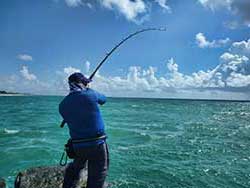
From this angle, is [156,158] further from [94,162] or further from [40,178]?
[94,162]

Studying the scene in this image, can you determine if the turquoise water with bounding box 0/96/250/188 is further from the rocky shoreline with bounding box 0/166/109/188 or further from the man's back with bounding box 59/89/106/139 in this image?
the man's back with bounding box 59/89/106/139

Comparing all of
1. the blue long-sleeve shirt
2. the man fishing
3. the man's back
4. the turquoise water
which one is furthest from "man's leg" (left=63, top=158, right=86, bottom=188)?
the turquoise water

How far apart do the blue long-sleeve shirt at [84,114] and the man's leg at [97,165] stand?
17cm

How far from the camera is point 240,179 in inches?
454

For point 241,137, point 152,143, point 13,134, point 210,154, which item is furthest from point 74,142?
point 241,137

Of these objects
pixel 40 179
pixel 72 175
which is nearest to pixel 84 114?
pixel 72 175

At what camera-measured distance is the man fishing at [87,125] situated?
487 cm

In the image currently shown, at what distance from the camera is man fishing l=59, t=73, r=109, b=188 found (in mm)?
4871

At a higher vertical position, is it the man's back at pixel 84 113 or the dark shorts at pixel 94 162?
the man's back at pixel 84 113

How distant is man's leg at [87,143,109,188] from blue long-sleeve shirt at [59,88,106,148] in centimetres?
17

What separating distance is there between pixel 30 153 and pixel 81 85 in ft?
37.6

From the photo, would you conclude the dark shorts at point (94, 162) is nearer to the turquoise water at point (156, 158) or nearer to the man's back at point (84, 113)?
the man's back at point (84, 113)

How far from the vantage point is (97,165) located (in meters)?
5.12

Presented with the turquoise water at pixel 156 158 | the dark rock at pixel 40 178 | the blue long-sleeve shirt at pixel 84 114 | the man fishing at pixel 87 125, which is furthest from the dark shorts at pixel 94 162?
the turquoise water at pixel 156 158
